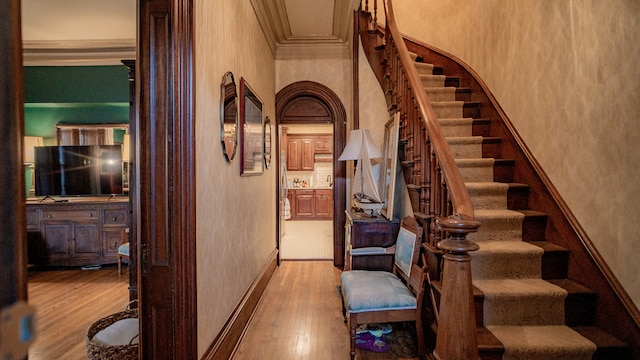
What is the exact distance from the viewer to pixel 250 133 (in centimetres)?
302

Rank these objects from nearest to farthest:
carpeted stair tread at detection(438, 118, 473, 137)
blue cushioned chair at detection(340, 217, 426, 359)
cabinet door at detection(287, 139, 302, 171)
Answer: blue cushioned chair at detection(340, 217, 426, 359), carpeted stair tread at detection(438, 118, 473, 137), cabinet door at detection(287, 139, 302, 171)

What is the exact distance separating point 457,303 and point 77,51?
5.27 m

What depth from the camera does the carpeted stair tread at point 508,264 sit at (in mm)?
2059

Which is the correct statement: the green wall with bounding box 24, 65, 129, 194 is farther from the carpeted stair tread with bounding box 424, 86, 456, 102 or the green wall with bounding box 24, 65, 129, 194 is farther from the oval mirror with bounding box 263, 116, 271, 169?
the carpeted stair tread with bounding box 424, 86, 456, 102

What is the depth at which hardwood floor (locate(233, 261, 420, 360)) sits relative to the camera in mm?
2359

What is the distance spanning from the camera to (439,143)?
78.1 inches

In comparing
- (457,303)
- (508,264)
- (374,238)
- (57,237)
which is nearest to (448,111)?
A: (374,238)

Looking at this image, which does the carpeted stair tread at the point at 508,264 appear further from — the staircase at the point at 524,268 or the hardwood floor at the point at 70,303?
the hardwood floor at the point at 70,303

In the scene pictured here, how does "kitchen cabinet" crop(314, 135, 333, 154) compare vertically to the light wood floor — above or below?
above

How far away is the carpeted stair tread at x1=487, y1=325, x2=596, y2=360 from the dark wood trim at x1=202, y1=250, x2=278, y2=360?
67.2 inches

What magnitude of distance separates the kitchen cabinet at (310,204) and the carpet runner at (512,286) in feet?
21.6

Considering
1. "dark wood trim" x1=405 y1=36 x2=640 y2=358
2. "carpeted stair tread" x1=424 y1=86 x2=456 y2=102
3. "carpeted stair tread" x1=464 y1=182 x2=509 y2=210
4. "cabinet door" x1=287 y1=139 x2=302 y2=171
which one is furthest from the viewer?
"cabinet door" x1=287 y1=139 x2=302 y2=171

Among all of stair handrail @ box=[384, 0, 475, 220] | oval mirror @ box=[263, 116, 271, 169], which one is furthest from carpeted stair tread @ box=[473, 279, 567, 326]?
oval mirror @ box=[263, 116, 271, 169]

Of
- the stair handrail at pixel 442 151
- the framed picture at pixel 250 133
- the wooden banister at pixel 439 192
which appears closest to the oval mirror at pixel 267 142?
the framed picture at pixel 250 133
